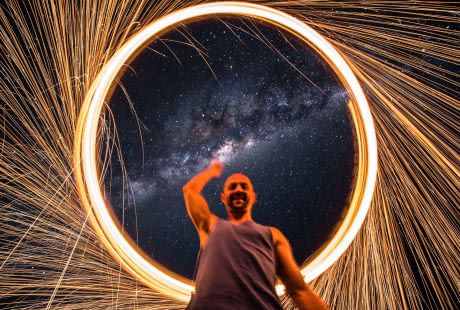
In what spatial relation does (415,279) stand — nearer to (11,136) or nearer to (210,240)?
(210,240)

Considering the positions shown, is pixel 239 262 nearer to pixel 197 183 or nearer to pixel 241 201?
pixel 241 201

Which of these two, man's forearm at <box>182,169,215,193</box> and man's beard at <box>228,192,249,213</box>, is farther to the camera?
man's forearm at <box>182,169,215,193</box>

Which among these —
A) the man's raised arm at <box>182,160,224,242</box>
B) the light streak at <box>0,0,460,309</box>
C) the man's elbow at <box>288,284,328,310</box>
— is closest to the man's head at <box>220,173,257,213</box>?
the man's raised arm at <box>182,160,224,242</box>

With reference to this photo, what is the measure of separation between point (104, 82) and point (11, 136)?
41.5 inches

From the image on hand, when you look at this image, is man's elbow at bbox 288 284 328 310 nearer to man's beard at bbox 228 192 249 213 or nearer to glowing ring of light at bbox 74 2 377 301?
man's beard at bbox 228 192 249 213

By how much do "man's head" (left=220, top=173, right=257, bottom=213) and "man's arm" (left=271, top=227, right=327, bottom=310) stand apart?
0.83ft

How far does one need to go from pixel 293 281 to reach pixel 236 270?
1.35 feet

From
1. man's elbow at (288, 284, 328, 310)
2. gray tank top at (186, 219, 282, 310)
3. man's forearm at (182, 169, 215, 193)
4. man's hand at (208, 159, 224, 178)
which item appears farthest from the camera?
man's hand at (208, 159, 224, 178)

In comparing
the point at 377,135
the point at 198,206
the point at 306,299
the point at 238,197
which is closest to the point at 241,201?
the point at 238,197

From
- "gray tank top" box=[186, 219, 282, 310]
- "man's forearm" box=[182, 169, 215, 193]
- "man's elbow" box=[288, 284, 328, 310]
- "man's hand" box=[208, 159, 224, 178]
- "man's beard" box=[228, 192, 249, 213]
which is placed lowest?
"man's elbow" box=[288, 284, 328, 310]

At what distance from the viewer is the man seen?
5.88 feet

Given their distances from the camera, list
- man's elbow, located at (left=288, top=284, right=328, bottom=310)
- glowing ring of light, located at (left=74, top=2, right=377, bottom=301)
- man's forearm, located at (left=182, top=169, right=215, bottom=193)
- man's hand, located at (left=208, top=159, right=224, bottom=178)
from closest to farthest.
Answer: man's elbow, located at (left=288, top=284, right=328, bottom=310) → man's forearm, located at (left=182, top=169, right=215, bottom=193) → man's hand, located at (left=208, top=159, right=224, bottom=178) → glowing ring of light, located at (left=74, top=2, right=377, bottom=301)

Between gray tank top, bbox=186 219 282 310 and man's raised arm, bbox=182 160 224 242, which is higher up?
man's raised arm, bbox=182 160 224 242

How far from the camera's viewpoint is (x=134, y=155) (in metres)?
4.40
